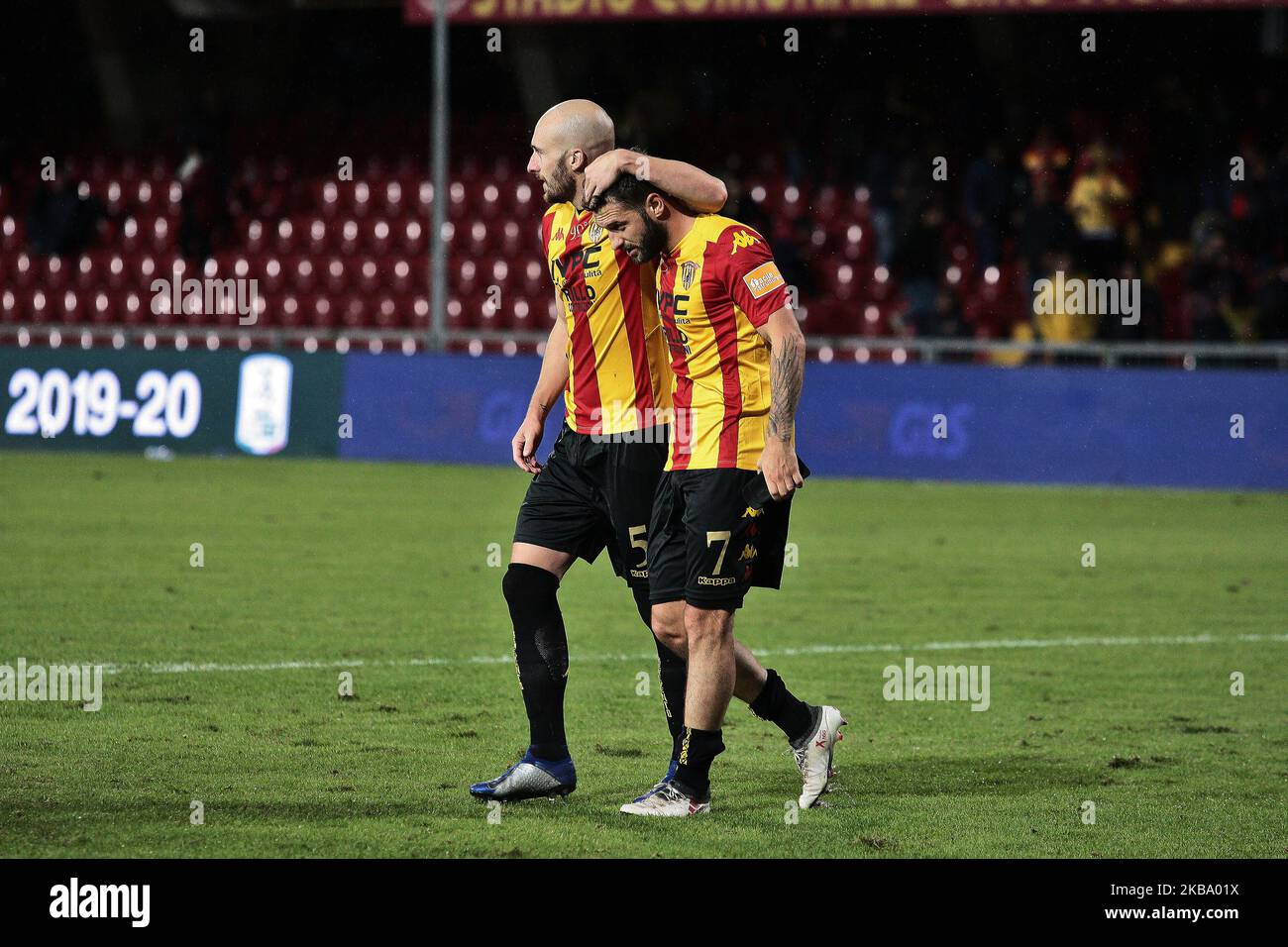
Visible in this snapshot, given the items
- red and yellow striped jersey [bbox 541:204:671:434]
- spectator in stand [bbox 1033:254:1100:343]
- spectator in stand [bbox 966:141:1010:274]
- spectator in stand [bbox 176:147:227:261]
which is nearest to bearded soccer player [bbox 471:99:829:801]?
red and yellow striped jersey [bbox 541:204:671:434]

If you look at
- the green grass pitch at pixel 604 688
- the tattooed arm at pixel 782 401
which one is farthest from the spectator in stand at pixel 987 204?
the tattooed arm at pixel 782 401

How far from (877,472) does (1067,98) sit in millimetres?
8080

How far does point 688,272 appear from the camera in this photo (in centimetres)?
605

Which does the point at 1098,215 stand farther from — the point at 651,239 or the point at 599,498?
the point at 651,239

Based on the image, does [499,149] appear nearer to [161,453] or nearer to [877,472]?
[161,453]

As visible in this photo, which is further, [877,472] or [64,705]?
[877,472]

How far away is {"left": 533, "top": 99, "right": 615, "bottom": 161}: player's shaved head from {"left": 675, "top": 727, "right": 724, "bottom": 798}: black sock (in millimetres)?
1801

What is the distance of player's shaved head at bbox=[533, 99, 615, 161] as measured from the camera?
624cm

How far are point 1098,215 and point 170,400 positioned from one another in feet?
31.9

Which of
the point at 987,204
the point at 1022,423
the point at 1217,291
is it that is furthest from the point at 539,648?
the point at 987,204

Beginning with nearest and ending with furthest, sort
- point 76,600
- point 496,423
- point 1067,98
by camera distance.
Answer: point 76,600 → point 496,423 → point 1067,98

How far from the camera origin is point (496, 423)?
65.0 ft

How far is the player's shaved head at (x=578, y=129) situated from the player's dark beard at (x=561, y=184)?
67 millimetres

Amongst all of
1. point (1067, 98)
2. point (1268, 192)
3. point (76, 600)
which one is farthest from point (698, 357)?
point (1067, 98)
